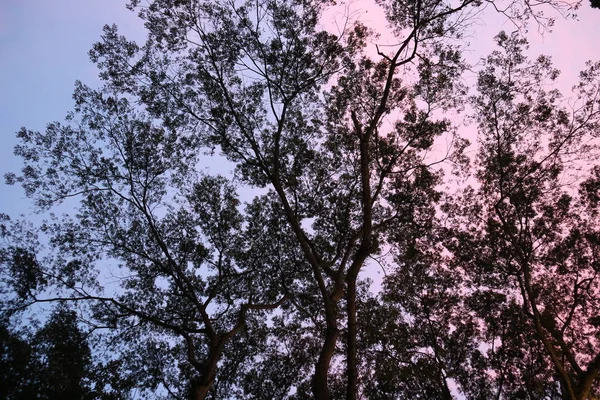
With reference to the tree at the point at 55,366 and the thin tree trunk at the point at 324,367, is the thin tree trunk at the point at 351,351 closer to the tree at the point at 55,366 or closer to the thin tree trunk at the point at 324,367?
the thin tree trunk at the point at 324,367

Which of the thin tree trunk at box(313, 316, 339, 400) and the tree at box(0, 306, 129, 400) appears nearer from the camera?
the thin tree trunk at box(313, 316, 339, 400)

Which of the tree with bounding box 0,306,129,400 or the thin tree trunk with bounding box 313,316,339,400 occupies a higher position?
the tree with bounding box 0,306,129,400

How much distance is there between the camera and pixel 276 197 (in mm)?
15781

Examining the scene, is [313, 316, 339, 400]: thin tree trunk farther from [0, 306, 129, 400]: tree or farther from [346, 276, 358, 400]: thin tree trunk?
[0, 306, 129, 400]: tree

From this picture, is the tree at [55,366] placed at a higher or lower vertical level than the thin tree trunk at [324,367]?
higher

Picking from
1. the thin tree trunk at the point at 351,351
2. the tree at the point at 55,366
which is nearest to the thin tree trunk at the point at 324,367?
the thin tree trunk at the point at 351,351

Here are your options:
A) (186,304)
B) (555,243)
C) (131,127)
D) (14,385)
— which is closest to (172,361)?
(186,304)

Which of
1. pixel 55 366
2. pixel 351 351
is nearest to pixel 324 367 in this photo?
pixel 351 351

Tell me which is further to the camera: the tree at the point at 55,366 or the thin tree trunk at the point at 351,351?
the tree at the point at 55,366

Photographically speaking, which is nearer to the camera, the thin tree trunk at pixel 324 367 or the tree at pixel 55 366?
the thin tree trunk at pixel 324 367

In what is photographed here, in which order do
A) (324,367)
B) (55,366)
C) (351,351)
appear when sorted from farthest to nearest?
(55,366)
(351,351)
(324,367)

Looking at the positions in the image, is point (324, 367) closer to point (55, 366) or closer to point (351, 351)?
point (351, 351)

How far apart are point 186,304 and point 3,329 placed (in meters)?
5.98

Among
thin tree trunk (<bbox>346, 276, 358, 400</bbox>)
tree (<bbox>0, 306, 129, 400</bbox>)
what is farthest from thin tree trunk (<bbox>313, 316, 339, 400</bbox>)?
tree (<bbox>0, 306, 129, 400</bbox>)
